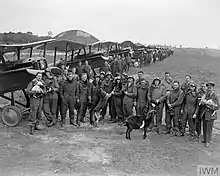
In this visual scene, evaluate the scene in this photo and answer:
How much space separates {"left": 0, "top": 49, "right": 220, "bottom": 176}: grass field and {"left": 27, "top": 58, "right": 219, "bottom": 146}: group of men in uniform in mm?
479

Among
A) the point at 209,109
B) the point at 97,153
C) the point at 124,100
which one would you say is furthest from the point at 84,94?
the point at 209,109

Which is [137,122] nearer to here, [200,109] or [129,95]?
[129,95]

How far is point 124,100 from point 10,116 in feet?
10.9

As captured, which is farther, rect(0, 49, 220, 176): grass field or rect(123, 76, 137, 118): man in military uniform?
rect(123, 76, 137, 118): man in military uniform

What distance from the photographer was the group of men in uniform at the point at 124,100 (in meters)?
7.39

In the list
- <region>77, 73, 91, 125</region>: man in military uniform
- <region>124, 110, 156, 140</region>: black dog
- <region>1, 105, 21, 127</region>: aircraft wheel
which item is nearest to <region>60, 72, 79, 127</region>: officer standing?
<region>77, 73, 91, 125</region>: man in military uniform

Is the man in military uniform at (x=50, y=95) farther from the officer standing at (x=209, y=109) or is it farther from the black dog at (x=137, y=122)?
the officer standing at (x=209, y=109)

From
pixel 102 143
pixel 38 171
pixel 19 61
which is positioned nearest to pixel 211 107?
pixel 102 143

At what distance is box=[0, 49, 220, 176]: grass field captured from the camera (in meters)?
5.48

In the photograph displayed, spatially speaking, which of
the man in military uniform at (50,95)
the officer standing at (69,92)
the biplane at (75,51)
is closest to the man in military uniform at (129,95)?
the officer standing at (69,92)

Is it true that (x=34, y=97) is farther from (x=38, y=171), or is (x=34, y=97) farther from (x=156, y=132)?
(x=156, y=132)
